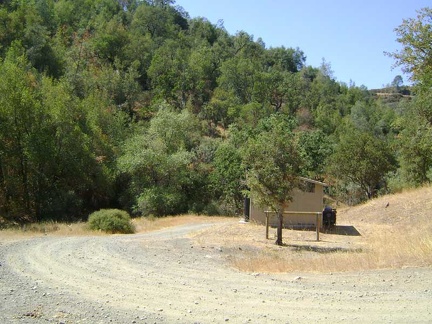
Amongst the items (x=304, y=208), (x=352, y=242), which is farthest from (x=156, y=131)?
(x=352, y=242)

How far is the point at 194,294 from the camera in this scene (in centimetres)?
938

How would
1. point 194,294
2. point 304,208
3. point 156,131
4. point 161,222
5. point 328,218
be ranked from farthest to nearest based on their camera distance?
point 156,131 < point 161,222 < point 304,208 < point 328,218 < point 194,294

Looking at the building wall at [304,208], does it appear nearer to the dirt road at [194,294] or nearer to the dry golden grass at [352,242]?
the dry golden grass at [352,242]

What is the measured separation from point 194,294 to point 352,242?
56.2 feet

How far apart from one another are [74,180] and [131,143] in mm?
7952

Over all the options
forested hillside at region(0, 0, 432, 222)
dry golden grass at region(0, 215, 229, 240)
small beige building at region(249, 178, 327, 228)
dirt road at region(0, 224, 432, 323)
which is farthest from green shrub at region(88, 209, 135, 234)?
dirt road at region(0, 224, 432, 323)

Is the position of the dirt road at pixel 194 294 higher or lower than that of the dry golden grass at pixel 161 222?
higher

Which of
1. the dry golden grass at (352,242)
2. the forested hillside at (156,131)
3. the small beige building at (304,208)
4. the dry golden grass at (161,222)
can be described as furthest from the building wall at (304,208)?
the dry golden grass at (161,222)

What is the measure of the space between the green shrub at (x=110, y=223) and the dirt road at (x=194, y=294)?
13366 millimetres

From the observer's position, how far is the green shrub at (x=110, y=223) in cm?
2770

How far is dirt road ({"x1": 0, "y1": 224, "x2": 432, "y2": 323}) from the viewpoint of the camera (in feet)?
24.9

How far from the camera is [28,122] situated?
3359cm

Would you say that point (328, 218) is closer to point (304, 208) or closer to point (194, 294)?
point (304, 208)

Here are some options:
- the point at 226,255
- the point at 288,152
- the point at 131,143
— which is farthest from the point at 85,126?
the point at 226,255
